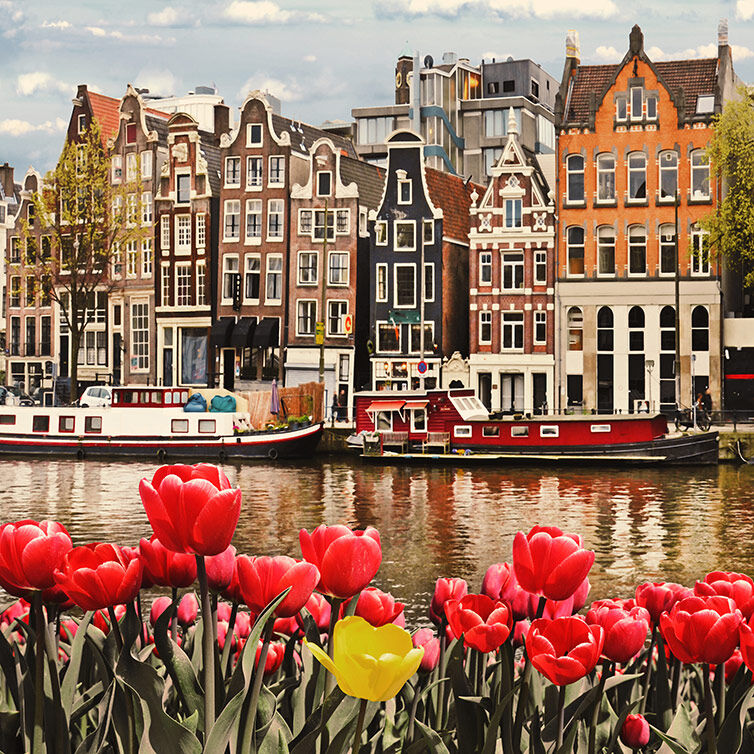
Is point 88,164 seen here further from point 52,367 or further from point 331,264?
point 52,367

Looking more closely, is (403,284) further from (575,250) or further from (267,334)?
(575,250)

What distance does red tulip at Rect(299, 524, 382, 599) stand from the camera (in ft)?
7.45

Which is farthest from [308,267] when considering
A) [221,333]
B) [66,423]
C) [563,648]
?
[563,648]

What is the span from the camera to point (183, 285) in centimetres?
5106

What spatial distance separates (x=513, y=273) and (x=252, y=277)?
11.3 meters

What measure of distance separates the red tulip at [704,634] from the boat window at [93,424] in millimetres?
36550

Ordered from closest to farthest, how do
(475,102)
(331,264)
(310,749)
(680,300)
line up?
(310,749)
(680,300)
(331,264)
(475,102)

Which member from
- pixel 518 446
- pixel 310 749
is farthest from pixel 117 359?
pixel 310 749

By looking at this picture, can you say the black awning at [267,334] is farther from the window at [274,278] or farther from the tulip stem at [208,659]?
the tulip stem at [208,659]

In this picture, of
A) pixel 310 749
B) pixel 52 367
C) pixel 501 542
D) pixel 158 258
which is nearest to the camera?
pixel 310 749

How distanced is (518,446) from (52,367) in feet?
95.8

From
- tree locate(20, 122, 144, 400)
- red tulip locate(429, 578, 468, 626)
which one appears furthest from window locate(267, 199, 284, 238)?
red tulip locate(429, 578, 468, 626)

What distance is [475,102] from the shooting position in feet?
230

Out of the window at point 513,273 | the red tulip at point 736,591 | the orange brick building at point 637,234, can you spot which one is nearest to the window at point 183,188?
the window at point 513,273
